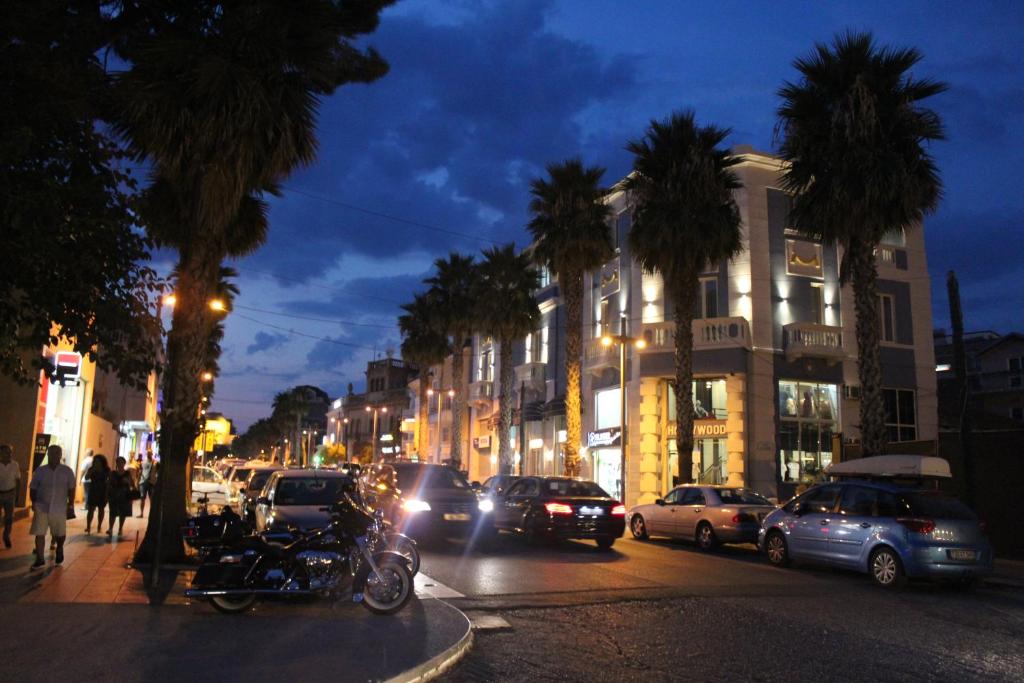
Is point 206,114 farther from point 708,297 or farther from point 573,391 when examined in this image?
point 708,297

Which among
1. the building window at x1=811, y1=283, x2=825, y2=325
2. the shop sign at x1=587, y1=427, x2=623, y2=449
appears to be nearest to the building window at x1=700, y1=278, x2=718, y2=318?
the building window at x1=811, y1=283, x2=825, y2=325

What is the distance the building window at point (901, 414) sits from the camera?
103ft

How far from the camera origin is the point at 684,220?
984 inches

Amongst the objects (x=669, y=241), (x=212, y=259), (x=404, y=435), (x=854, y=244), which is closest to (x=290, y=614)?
(x=212, y=259)

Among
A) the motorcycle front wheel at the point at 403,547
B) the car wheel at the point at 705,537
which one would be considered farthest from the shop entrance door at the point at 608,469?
the motorcycle front wheel at the point at 403,547

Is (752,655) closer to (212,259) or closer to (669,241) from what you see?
(212,259)

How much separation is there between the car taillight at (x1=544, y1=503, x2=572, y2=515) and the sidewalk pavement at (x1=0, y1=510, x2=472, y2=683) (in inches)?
299

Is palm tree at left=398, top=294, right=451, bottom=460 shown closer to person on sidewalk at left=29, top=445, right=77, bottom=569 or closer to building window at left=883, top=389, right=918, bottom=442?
building window at left=883, top=389, right=918, bottom=442

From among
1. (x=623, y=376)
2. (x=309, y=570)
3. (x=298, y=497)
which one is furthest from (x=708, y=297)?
(x=309, y=570)

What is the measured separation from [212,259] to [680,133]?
16.9 meters

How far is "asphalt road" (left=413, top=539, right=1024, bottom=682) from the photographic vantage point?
292 inches

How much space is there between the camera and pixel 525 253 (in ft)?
126

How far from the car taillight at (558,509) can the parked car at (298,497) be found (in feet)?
16.2

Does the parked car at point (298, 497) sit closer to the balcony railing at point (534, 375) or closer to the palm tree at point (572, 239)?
the palm tree at point (572, 239)
